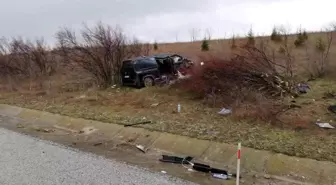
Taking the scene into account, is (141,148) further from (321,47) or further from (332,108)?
(321,47)

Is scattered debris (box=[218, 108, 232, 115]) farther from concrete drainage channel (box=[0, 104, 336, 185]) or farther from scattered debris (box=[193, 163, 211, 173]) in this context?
scattered debris (box=[193, 163, 211, 173])

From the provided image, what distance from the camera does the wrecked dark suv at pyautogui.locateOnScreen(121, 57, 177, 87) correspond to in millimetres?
16984

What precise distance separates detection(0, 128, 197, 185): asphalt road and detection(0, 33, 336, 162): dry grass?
2.21 m

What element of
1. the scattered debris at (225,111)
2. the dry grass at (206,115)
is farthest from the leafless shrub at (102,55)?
the scattered debris at (225,111)

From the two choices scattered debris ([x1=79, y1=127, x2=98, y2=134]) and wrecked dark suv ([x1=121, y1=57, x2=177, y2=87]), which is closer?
scattered debris ([x1=79, y1=127, x2=98, y2=134])

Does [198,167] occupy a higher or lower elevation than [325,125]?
lower

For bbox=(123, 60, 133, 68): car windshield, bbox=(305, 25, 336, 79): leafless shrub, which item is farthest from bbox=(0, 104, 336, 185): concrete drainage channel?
bbox=(305, 25, 336, 79): leafless shrub

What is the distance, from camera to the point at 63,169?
23.5 ft

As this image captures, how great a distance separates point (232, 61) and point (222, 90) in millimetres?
1164

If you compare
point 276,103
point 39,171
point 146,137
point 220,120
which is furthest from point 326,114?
point 39,171

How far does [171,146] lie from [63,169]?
2.67 meters

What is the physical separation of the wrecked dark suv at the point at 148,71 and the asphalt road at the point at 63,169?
8143 millimetres

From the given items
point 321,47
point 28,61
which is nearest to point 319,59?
point 321,47

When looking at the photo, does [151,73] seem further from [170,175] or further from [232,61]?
[170,175]
